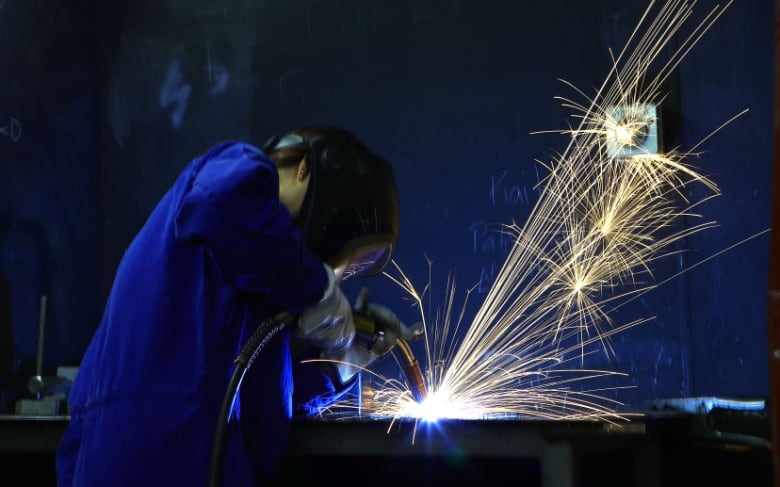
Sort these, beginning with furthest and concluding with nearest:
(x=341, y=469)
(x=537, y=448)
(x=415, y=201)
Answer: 1. (x=415, y=201)
2. (x=341, y=469)
3. (x=537, y=448)

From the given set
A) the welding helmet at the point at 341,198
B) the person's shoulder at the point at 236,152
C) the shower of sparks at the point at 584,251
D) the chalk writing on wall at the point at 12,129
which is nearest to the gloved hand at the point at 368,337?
the welding helmet at the point at 341,198

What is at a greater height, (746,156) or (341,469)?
(746,156)

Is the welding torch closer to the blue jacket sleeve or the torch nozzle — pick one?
the torch nozzle

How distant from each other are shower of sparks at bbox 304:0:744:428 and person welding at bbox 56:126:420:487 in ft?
4.31

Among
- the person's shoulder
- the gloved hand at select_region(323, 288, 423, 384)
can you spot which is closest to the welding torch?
the gloved hand at select_region(323, 288, 423, 384)

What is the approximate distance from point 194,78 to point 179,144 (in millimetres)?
271

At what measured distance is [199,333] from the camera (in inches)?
67.2

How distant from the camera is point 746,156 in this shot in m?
3.06

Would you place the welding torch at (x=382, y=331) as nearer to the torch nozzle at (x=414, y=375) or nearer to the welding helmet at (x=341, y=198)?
the torch nozzle at (x=414, y=375)

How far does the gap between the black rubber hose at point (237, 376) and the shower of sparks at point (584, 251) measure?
1343mm

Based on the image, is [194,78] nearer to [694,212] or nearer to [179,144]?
[179,144]

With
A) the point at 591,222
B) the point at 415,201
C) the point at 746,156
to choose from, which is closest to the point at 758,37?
the point at 746,156

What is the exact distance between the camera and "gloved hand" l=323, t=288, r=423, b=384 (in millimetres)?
2182

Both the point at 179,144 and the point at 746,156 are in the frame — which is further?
the point at 179,144
